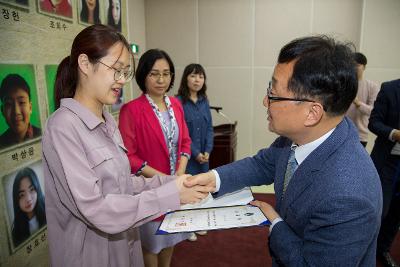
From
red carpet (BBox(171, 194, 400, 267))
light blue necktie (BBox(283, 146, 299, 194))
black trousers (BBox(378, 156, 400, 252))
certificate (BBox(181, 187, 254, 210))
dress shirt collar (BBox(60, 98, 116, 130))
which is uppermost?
dress shirt collar (BBox(60, 98, 116, 130))

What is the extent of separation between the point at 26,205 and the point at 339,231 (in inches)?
60.7

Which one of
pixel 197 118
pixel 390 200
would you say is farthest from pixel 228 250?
pixel 390 200

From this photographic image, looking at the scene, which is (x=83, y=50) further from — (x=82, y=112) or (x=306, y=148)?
(x=306, y=148)

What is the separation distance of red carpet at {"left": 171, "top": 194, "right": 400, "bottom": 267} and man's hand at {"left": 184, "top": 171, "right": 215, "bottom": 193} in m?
1.43

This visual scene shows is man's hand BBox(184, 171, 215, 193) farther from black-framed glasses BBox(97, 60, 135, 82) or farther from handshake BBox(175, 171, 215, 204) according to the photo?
black-framed glasses BBox(97, 60, 135, 82)

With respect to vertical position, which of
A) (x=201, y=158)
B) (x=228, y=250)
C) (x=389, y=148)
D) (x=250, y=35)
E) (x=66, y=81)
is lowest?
(x=228, y=250)

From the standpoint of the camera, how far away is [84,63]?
1.12 m

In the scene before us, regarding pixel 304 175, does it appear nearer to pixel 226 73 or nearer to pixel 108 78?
pixel 108 78

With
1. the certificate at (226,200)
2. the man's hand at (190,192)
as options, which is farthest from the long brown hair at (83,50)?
the certificate at (226,200)

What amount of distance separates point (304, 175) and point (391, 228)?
208 cm

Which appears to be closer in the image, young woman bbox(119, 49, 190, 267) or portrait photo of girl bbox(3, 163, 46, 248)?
portrait photo of girl bbox(3, 163, 46, 248)

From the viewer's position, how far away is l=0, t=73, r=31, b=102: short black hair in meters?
1.42

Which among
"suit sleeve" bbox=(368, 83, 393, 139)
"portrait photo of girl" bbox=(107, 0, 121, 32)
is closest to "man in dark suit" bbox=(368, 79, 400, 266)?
"suit sleeve" bbox=(368, 83, 393, 139)

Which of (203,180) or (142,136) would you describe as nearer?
(203,180)
